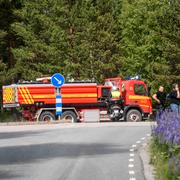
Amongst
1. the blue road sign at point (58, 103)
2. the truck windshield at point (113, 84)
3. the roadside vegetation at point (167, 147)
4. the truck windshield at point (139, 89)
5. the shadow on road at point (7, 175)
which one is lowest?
the shadow on road at point (7, 175)

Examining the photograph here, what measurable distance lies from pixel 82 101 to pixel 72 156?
20.1 m

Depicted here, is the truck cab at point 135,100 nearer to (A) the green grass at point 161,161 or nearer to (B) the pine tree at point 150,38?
(B) the pine tree at point 150,38

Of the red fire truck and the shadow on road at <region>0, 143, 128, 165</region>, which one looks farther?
the red fire truck

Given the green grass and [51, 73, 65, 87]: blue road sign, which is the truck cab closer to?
[51, 73, 65, 87]: blue road sign

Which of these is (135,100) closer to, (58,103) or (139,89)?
(139,89)

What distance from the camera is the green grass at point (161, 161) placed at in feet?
32.8

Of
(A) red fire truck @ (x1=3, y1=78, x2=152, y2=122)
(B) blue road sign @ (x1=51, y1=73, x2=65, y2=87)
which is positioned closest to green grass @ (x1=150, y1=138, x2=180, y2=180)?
(B) blue road sign @ (x1=51, y1=73, x2=65, y2=87)

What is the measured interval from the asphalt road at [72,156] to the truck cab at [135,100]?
1214 cm

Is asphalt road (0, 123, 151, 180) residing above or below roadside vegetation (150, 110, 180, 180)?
below

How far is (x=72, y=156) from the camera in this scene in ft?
50.9

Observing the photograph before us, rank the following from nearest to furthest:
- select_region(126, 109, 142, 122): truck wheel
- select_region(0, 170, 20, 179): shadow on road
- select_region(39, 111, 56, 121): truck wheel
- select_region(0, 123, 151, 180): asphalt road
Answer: select_region(0, 170, 20, 179): shadow on road < select_region(0, 123, 151, 180): asphalt road < select_region(39, 111, 56, 121): truck wheel < select_region(126, 109, 142, 122): truck wheel

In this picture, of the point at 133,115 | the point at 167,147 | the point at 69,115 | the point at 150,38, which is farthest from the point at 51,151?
the point at 150,38

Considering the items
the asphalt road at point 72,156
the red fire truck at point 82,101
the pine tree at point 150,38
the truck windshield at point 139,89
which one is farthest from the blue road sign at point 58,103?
the pine tree at point 150,38

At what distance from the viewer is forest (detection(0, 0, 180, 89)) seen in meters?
49.8
